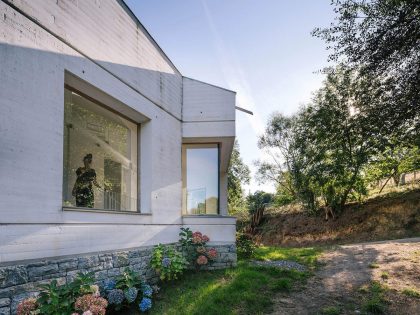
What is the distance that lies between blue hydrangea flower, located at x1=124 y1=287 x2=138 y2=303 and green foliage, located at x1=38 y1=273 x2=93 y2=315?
2.64ft

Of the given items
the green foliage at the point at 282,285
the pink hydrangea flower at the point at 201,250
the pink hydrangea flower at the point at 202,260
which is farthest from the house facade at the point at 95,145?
the green foliage at the point at 282,285

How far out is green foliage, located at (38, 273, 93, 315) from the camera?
3229 millimetres

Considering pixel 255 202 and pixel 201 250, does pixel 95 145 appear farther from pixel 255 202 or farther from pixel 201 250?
pixel 255 202

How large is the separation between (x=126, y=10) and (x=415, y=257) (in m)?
8.30

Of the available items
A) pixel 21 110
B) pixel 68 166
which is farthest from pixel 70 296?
pixel 21 110

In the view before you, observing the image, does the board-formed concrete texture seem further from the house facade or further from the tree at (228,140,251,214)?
the tree at (228,140,251,214)

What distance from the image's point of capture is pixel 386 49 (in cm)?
638

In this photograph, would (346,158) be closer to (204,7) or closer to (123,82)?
(204,7)

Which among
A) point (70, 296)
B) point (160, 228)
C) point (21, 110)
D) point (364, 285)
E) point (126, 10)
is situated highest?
point (126, 10)

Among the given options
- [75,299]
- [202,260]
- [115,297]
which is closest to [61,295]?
[75,299]

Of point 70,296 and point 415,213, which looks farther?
point 415,213

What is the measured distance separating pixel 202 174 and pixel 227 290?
344cm

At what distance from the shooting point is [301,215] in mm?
17703

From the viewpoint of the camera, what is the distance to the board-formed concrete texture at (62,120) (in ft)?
11.0
